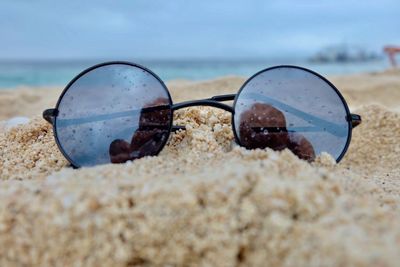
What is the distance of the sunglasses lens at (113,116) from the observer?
127 cm

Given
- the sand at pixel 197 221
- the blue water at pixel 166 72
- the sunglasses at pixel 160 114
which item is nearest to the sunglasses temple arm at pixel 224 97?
the sunglasses at pixel 160 114

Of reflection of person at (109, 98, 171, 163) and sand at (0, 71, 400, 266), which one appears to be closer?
sand at (0, 71, 400, 266)

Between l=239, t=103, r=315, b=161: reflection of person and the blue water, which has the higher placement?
the blue water

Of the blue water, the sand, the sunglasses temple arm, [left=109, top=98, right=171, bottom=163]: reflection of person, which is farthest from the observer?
the blue water

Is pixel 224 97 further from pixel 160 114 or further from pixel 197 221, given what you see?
pixel 197 221

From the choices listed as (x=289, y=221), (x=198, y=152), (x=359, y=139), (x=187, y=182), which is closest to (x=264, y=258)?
(x=289, y=221)

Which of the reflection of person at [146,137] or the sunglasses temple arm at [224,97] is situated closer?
the reflection of person at [146,137]

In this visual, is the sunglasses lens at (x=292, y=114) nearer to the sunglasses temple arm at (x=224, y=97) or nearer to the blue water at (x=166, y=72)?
the sunglasses temple arm at (x=224, y=97)

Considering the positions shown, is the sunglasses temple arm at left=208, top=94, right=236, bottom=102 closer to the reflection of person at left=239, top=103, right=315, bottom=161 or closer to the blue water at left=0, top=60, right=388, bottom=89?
the reflection of person at left=239, top=103, right=315, bottom=161

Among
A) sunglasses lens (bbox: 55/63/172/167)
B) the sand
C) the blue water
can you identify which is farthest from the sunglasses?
the blue water

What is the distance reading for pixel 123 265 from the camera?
0.76 metres

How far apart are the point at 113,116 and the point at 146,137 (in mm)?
126

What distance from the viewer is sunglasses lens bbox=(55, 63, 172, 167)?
1.27 meters

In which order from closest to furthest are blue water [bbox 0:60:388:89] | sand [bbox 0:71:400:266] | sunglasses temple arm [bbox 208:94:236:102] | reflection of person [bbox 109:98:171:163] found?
sand [bbox 0:71:400:266] → reflection of person [bbox 109:98:171:163] → sunglasses temple arm [bbox 208:94:236:102] → blue water [bbox 0:60:388:89]
